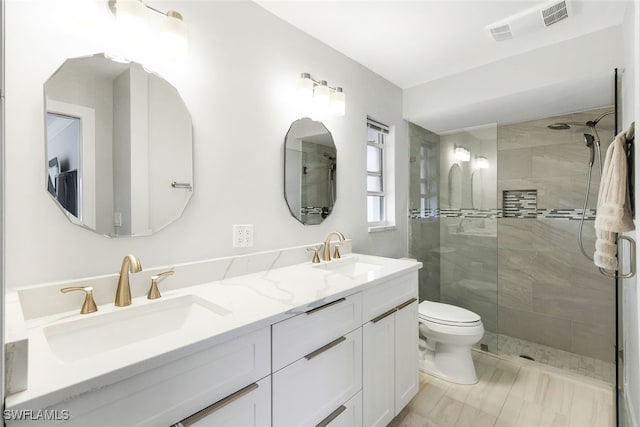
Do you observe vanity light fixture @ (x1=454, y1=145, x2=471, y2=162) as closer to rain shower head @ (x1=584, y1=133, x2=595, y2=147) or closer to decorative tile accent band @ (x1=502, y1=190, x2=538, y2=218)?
decorative tile accent band @ (x1=502, y1=190, x2=538, y2=218)

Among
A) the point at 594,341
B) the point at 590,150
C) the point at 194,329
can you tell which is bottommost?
the point at 594,341

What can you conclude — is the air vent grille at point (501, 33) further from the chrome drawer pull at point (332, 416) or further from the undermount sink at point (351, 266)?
the chrome drawer pull at point (332, 416)

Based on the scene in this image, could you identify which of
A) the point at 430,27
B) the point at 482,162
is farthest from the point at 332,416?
the point at 482,162

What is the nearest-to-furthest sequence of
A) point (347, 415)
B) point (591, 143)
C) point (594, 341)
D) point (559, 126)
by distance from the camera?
1. point (347, 415)
2. point (591, 143)
3. point (594, 341)
4. point (559, 126)

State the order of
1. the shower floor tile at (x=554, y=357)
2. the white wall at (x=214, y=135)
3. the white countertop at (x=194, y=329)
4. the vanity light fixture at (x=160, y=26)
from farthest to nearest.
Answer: the shower floor tile at (x=554, y=357) → the vanity light fixture at (x=160, y=26) → the white wall at (x=214, y=135) → the white countertop at (x=194, y=329)

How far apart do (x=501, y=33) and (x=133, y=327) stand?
2.50m

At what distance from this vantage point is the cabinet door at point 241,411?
0.80m

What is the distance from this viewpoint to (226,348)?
84 cm

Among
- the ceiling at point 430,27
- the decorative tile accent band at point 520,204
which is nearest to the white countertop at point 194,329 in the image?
the ceiling at point 430,27

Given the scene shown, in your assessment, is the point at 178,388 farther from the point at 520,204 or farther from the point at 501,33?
the point at 520,204

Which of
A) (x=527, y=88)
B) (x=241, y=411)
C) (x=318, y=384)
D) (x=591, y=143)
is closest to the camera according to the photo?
(x=241, y=411)

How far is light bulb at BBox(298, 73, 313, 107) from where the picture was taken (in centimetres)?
180

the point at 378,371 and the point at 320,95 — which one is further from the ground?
the point at 320,95

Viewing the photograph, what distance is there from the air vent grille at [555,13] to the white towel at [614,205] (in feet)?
2.83
